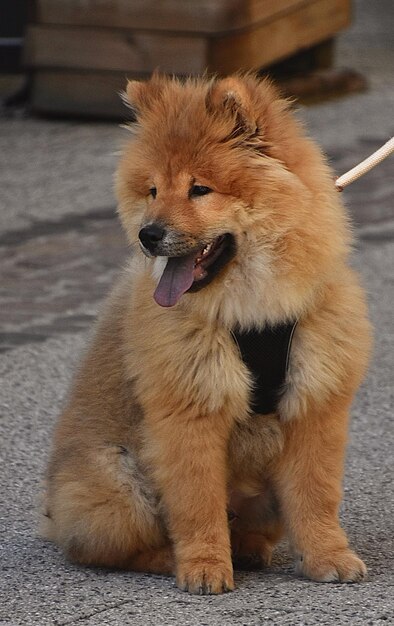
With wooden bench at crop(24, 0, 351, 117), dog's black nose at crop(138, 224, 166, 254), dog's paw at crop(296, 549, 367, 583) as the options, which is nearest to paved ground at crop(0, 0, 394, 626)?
dog's paw at crop(296, 549, 367, 583)

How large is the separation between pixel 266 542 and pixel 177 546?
45 centimetres

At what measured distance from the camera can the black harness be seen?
14.1 ft

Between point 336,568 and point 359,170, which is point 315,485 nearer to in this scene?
point 336,568

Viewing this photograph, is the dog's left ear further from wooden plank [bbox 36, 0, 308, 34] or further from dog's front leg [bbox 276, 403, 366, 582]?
wooden plank [bbox 36, 0, 308, 34]

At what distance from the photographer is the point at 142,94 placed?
4.39 m

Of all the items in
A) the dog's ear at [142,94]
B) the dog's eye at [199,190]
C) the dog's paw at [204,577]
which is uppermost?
the dog's ear at [142,94]

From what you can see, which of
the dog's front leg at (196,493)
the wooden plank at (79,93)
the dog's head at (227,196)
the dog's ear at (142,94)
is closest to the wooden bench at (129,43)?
the wooden plank at (79,93)

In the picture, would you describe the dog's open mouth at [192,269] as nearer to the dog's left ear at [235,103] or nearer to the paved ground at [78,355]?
the dog's left ear at [235,103]

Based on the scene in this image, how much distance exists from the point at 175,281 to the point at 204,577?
95cm

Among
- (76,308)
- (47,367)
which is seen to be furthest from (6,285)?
(47,367)

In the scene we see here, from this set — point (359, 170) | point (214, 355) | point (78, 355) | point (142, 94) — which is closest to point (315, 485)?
point (214, 355)

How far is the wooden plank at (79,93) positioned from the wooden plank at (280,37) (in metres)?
0.93

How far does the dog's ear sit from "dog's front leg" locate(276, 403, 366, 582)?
1170 millimetres

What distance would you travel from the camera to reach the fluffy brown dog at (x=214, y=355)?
13.6 feet
